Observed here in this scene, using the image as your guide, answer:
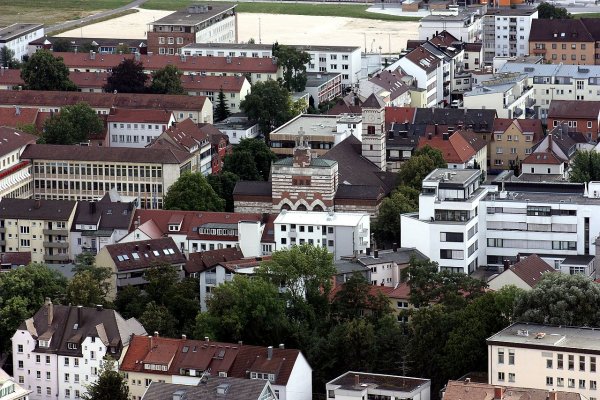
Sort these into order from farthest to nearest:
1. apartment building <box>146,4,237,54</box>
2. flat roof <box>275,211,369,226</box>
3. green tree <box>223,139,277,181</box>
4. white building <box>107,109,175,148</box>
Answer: apartment building <box>146,4,237,54</box> < white building <box>107,109,175,148</box> < green tree <box>223,139,277,181</box> < flat roof <box>275,211,369,226</box>

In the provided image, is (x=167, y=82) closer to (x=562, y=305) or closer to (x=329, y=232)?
(x=329, y=232)

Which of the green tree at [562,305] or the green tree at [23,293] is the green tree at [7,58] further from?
the green tree at [562,305]

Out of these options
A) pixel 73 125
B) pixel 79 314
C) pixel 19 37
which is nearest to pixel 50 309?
pixel 79 314

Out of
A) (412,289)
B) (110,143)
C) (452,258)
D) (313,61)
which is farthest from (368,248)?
(313,61)

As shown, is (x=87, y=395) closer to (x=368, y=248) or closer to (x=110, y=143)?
(x=368, y=248)

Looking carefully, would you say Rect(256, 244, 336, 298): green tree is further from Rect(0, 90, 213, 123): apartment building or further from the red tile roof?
the red tile roof

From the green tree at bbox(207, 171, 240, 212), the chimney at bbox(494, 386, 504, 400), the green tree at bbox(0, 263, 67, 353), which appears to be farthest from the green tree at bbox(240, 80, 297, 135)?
the chimney at bbox(494, 386, 504, 400)
